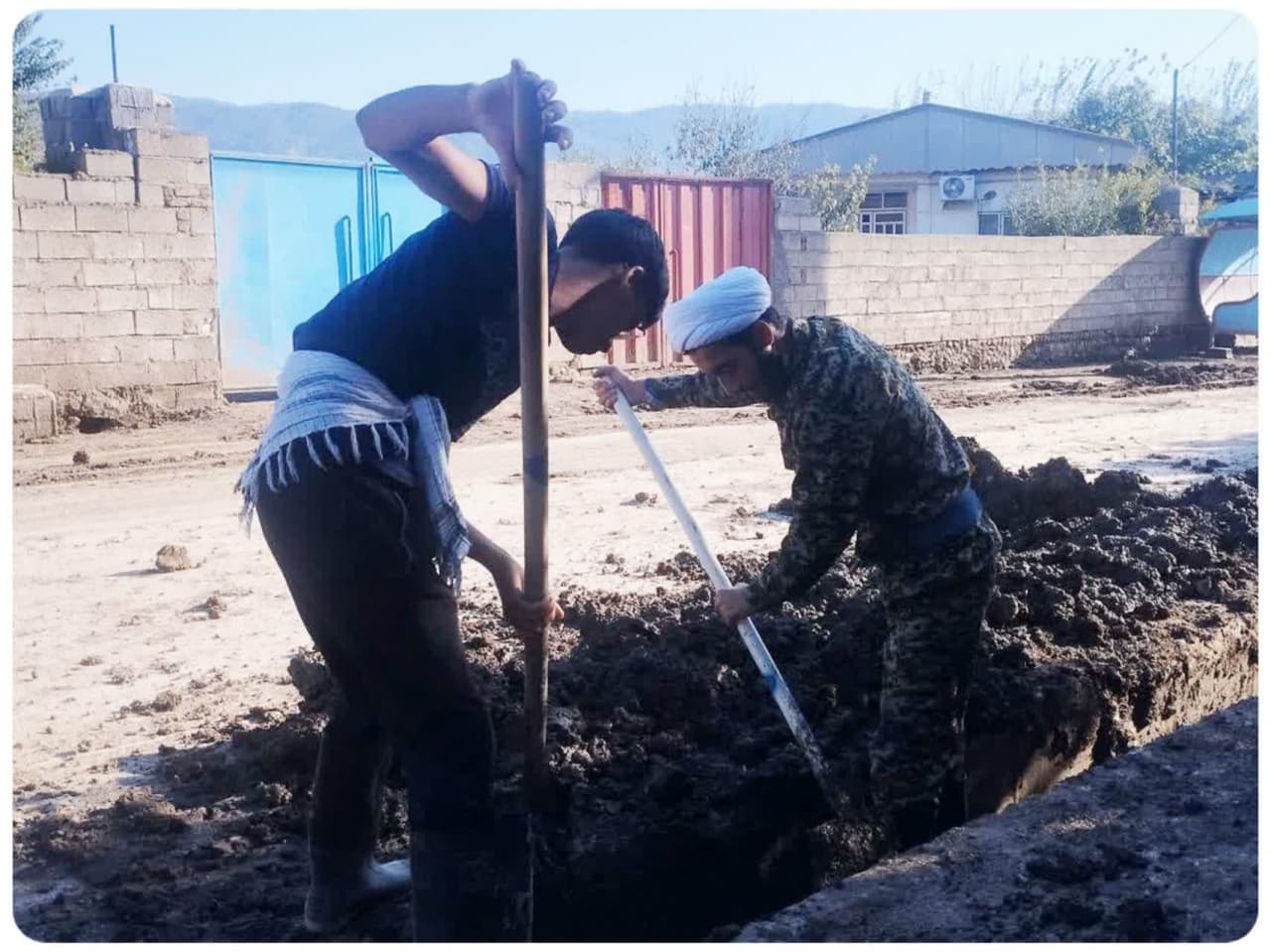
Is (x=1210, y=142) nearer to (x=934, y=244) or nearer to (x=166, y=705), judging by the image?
(x=934, y=244)

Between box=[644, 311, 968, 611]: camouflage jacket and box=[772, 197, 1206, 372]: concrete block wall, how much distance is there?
11.3 m

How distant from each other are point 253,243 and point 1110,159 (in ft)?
74.4

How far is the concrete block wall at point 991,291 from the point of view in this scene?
49.0 feet

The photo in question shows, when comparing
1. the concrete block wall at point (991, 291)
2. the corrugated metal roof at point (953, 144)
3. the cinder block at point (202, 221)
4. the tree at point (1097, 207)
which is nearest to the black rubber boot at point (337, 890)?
the cinder block at point (202, 221)

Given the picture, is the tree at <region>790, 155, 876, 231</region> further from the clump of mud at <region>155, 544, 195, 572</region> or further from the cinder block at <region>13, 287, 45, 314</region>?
the clump of mud at <region>155, 544, 195, 572</region>

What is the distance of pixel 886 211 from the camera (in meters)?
29.0

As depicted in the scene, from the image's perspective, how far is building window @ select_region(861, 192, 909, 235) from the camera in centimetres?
2888

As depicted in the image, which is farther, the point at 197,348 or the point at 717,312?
the point at 197,348

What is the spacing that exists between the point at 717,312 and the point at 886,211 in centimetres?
2700

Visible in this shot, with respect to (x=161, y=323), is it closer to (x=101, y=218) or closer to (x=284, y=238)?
(x=101, y=218)

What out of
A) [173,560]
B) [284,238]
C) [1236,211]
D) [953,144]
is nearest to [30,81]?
[284,238]

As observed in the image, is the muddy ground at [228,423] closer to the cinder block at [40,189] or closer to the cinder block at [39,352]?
the cinder block at [39,352]

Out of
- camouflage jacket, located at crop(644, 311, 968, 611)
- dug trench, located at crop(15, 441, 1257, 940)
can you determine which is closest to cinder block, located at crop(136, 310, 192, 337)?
dug trench, located at crop(15, 441, 1257, 940)

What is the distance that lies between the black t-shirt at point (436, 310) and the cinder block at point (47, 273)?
26.5 feet
